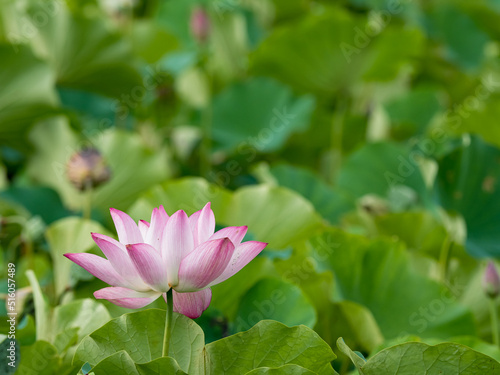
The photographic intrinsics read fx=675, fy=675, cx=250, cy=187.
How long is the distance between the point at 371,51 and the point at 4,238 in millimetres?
866

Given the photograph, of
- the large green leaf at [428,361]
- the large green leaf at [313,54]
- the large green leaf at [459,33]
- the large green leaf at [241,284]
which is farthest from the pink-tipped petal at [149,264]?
the large green leaf at [459,33]

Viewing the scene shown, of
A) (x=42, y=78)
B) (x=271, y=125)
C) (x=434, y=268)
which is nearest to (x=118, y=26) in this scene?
(x=271, y=125)

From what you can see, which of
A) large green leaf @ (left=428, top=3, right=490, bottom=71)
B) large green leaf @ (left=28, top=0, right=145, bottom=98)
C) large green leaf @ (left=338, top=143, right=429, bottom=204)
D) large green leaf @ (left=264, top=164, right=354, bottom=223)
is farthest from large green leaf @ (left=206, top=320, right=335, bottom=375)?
large green leaf @ (left=428, top=3, right=490, bottom=71)

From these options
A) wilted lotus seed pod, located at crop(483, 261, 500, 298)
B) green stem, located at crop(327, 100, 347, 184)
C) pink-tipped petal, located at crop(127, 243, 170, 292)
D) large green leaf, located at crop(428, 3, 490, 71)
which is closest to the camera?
pink-tipped petal, located at crop(127, 243, 170, 292)

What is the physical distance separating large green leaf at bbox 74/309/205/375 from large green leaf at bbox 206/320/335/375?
1 cm

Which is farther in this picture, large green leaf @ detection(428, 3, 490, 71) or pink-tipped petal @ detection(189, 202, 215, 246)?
large green leaf @ detection(428, 3, 490, 71)

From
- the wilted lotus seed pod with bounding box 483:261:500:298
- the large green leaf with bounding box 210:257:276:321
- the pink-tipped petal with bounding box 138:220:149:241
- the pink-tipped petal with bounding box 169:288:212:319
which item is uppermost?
the pink-tipped petal with bounding box 138:220:149:241

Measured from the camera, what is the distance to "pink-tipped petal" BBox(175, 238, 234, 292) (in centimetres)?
42

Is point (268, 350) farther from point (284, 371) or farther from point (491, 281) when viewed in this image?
point (491, 281)

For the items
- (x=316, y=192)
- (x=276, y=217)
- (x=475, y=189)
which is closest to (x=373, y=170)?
(x=316, y=192)

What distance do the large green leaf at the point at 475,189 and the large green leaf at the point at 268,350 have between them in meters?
0.47

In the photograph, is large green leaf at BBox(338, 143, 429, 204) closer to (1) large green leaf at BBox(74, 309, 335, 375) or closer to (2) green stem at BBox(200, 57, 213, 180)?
(2) green stem at BBox(200, 57, 213, 180)

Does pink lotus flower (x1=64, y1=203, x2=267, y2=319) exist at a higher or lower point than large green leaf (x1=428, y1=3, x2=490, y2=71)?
higher

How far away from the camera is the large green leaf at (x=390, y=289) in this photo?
0.82 meters
